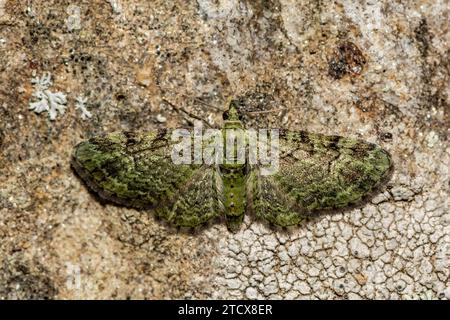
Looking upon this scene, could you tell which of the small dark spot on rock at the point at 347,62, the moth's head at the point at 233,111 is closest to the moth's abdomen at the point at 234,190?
the moth's head at the point at 233,111

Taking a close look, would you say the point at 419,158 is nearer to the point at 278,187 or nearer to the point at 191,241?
the point at 278,187

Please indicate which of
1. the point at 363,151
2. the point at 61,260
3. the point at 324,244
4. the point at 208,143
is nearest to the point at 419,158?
the point at 363,151

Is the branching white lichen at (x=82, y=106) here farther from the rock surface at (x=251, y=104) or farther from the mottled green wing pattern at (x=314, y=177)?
the mottled green wing pattern at (x=314, y=177)

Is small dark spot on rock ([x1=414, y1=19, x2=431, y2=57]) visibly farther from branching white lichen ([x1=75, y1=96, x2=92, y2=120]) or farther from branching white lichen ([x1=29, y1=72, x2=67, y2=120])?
branching white lichen ([x1=29, y1=72, x2=67, y2=120])

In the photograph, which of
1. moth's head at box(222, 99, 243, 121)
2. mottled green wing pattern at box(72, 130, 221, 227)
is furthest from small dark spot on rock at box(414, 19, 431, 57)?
mottled green wing pattern at box(72, 130, 221, 227)

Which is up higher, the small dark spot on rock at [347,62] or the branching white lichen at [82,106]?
the small dark spot on rock at [347,62]

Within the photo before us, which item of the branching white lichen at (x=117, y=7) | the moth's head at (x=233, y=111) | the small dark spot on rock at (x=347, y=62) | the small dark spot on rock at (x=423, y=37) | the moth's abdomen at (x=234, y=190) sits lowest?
the moth's abdomen at (x=234, y=190)

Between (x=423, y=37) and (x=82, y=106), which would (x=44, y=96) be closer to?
(x=82, y=106)

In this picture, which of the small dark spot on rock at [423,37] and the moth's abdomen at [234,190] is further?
the small dark spot on rock at [423,37]
